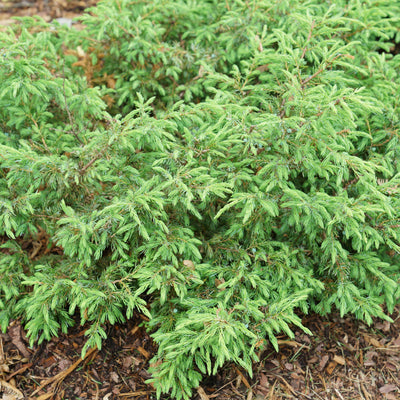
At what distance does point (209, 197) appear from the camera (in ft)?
8.16

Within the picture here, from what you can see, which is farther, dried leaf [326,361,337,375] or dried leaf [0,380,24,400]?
dried leaf [326,361,337,375]

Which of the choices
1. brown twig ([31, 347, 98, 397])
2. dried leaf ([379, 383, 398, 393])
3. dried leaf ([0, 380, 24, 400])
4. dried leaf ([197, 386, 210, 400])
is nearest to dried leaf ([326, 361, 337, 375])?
dried leaf ([379, 383, 398, 393])

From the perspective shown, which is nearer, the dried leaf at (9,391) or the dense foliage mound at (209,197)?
the dense foliage mound at (209,197)

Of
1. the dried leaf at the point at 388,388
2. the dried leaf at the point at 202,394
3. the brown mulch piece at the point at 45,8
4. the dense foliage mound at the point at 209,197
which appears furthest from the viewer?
the brown mulch piece at the point at 45,8

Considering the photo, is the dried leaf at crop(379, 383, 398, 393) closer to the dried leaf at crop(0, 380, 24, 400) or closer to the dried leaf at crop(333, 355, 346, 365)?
the dried leaf at crop(333, 355, 346, 365)

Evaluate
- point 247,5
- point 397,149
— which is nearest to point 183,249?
point 397,149

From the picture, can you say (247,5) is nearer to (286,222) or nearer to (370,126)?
Answer: (370,126)

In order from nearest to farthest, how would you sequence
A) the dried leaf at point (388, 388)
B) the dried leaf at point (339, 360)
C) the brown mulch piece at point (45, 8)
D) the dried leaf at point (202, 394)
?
the dried leaf at point (202, 394), the dried leaf at point (388, 388), the dried leaf at point (339, 360), the brown mulch piece at point (45, 8)

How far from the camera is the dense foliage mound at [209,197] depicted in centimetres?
237

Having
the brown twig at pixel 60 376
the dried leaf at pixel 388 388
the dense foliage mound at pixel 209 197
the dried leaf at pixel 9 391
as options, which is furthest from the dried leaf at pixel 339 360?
the dried leaf at pixel 9 391

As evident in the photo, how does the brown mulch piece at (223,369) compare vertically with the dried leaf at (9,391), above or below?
below

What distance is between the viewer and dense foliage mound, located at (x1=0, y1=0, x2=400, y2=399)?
2365mm

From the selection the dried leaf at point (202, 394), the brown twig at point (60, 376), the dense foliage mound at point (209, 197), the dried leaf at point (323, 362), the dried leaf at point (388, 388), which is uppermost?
the dense foliage mound at point (209, 197)

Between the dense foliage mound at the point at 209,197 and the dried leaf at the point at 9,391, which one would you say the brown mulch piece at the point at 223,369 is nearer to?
the dried leaf at the point at 9,391
